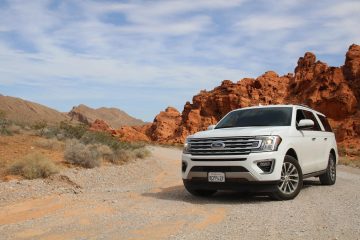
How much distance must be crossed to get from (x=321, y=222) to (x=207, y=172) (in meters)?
2.74

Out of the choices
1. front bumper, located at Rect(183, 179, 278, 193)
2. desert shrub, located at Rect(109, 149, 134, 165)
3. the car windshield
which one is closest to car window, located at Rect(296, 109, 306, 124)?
the car windshield

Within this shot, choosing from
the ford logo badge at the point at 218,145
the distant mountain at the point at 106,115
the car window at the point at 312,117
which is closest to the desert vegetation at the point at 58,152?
the ford logo badge at the point at 218,145

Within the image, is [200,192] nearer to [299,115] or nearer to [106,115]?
[299,115]

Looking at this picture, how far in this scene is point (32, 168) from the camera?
12.5 meters

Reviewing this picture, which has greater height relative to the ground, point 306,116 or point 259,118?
point 306,116

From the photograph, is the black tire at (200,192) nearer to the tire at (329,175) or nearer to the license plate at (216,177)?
the license plate at (216,177)

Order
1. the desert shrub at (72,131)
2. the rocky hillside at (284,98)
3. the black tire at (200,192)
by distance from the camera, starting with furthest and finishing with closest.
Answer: the rocky hillside at (284,98) < the desert shrub at (72,131) < the black tire at (200,192)

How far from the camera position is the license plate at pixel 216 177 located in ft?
29.6

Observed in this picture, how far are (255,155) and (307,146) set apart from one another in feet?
7.64

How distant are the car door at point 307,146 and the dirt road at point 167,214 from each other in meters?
0.61

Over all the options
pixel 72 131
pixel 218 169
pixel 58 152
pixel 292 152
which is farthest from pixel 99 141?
pixel 218 169

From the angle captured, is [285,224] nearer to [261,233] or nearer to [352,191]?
[261,233]

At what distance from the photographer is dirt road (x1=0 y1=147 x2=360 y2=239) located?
6457 mm

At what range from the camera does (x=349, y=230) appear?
6.47m
